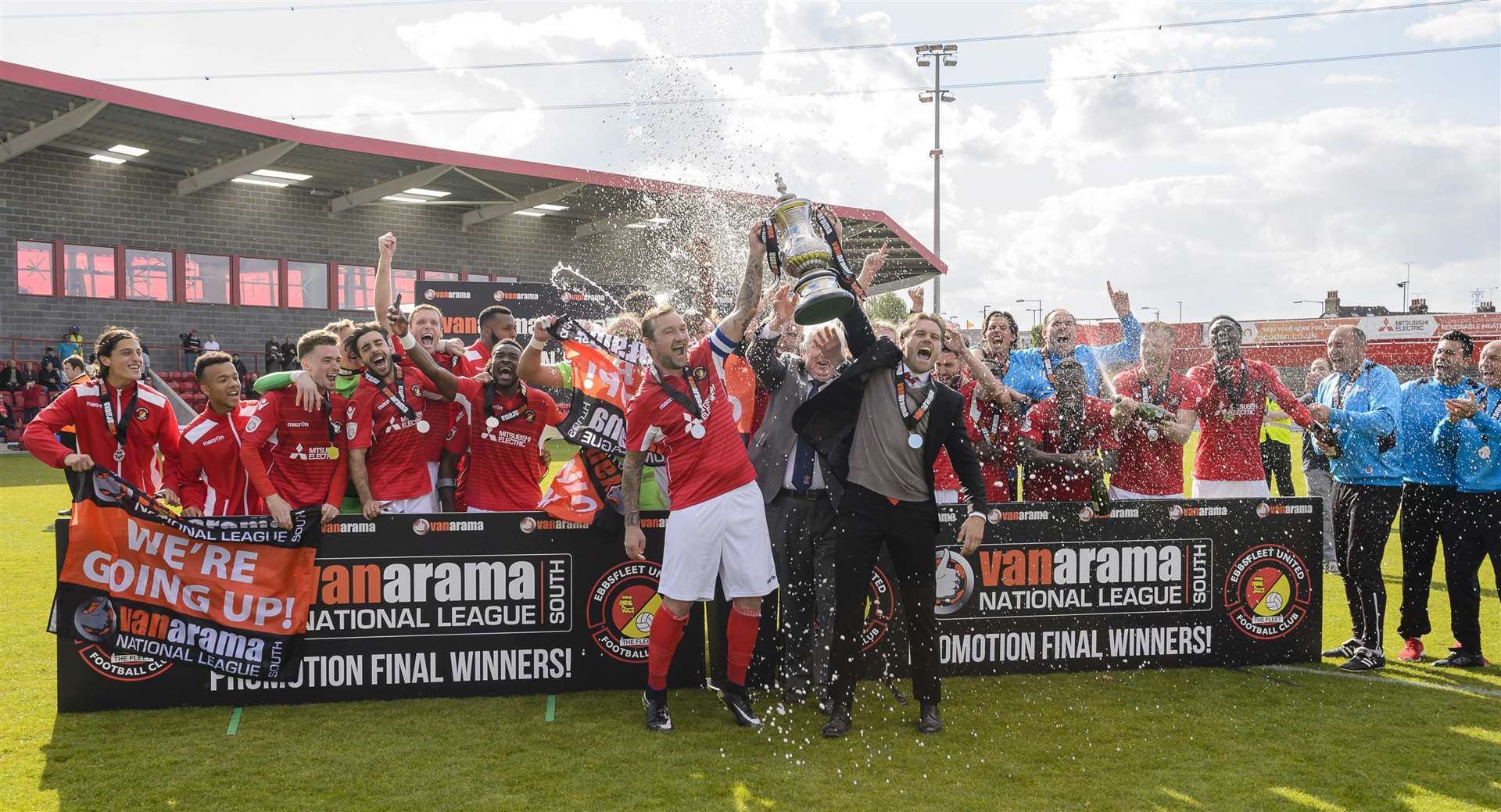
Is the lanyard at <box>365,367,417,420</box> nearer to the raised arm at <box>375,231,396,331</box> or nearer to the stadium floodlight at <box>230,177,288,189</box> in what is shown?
the raised arm at <box>375,231,396,331</box>

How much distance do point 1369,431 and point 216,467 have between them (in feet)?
22.9

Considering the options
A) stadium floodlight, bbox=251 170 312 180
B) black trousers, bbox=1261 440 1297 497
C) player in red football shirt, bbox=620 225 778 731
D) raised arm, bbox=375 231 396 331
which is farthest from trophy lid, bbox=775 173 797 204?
stadium floodlight, bbox=251 170 312 180

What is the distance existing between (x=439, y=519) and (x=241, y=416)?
1538 mm

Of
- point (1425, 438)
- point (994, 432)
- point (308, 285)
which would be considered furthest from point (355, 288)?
point (1425, 438)

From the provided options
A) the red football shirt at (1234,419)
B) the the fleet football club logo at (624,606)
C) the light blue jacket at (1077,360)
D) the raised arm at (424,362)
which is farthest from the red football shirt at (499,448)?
the red football shirt at (1234,419)

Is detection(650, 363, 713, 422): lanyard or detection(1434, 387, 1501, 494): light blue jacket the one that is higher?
detection(650, 363, 713, 422): lanyard

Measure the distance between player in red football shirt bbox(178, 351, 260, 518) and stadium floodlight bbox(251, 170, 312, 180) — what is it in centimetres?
2227

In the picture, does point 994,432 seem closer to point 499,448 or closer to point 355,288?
point 499,448

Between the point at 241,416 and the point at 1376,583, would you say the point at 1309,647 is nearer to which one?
the point at 1376,583

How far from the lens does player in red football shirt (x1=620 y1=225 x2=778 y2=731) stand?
5180 mm

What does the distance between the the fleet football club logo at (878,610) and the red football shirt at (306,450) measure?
10.4 feet

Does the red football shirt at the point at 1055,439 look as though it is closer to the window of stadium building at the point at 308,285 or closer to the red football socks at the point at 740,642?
the red football socks at the point at 740,642

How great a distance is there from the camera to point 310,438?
6.14 meters

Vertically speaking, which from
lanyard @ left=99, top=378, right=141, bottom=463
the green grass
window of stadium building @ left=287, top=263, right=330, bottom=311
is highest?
window of stadium building @ left=287, top=263, right=330, bottom=311
